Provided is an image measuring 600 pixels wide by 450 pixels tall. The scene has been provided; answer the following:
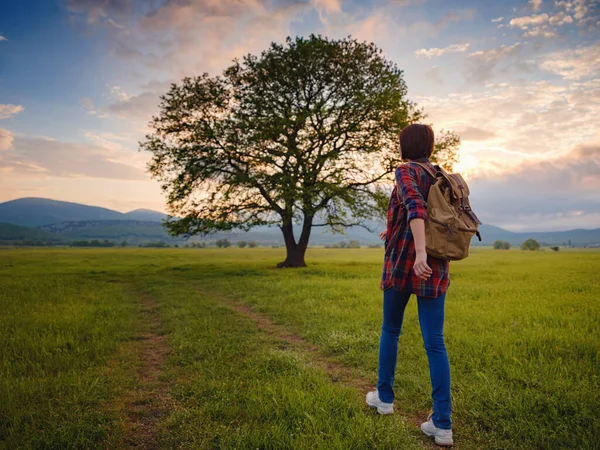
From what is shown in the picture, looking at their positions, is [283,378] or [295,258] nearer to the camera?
[283,378]

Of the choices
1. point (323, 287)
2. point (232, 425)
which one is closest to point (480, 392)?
point (232, 425)

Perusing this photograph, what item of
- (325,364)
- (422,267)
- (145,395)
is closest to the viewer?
(422,267)

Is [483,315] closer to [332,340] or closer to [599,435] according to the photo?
[332,340]

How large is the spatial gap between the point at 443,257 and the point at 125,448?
12.8ft

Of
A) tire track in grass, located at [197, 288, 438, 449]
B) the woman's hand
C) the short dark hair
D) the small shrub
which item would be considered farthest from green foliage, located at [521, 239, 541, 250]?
the woman's hand

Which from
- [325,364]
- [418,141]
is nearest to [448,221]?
[418,141]

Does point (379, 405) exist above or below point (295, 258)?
below

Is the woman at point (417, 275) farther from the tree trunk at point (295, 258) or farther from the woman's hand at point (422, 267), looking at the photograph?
the tree trunk at point (295, 258)

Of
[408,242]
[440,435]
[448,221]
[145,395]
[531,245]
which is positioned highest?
[448,221]

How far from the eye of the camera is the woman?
3.53 m

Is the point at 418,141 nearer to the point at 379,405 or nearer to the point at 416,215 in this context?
the point at 416,215

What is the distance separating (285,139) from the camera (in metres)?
24.0

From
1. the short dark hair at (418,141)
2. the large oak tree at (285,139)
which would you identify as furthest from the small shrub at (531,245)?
the short dark hair at (418,141)

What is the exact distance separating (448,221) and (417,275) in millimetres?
639
